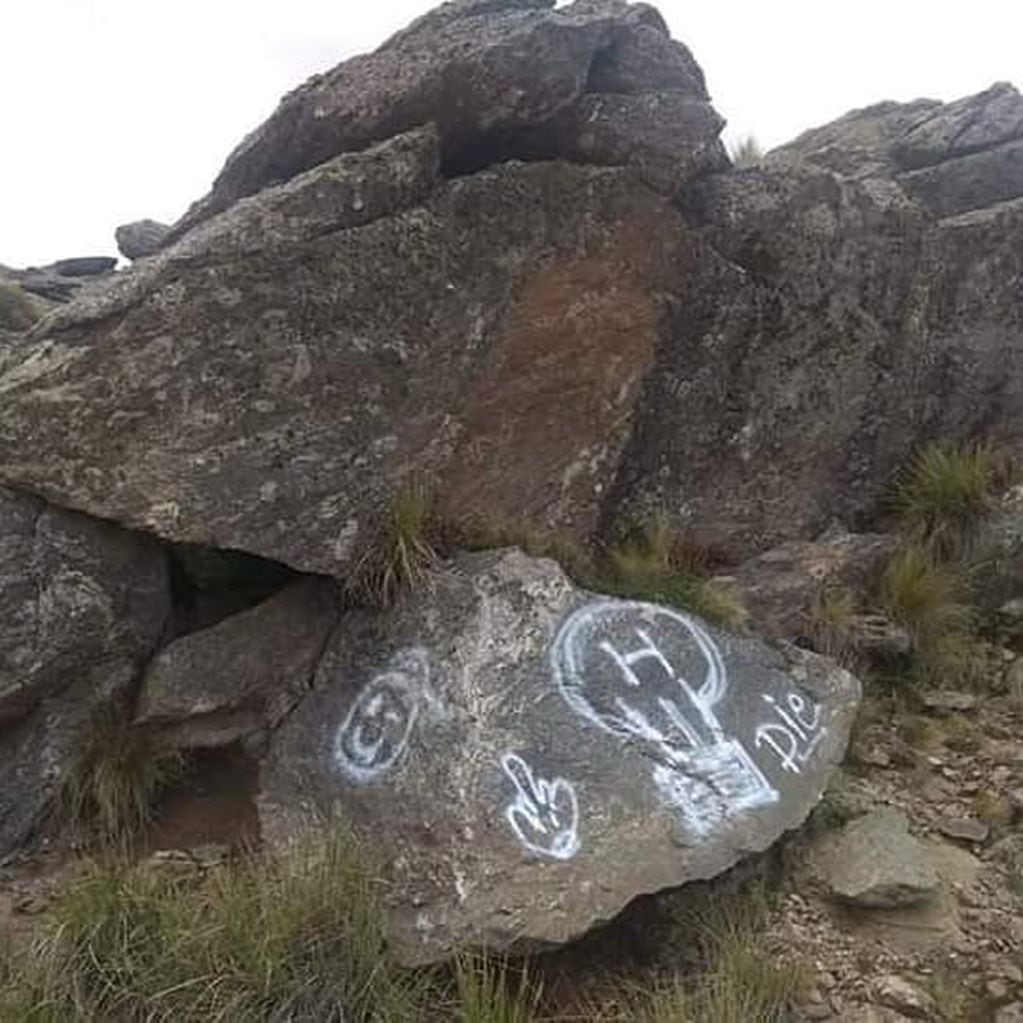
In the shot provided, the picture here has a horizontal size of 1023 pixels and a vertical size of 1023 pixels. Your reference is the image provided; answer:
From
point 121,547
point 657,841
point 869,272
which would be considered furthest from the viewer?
point 869,272

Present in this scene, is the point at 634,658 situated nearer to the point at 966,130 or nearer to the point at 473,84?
the point at 473,84

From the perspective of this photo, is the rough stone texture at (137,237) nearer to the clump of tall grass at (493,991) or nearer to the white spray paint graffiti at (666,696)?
the white spray paint graffiti at (666,696)

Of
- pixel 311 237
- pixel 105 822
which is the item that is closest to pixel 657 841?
pixel 105 822

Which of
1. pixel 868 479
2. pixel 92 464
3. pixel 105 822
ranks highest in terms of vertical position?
pixel 92 464

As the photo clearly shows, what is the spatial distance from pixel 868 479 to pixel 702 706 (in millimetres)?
2548

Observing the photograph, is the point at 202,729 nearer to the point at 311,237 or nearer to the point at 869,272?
the point at 311,237

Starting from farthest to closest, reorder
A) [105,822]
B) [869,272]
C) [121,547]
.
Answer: [869,272] < [121,547] < [105,822]

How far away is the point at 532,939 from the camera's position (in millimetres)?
4004

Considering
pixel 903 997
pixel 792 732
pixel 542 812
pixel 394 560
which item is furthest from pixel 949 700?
pixel 394 560

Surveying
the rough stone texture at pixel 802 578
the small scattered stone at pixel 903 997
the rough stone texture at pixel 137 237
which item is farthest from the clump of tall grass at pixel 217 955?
the rough stone texture at pixel 137 237

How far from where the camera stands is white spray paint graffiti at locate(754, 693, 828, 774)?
4.82 metres

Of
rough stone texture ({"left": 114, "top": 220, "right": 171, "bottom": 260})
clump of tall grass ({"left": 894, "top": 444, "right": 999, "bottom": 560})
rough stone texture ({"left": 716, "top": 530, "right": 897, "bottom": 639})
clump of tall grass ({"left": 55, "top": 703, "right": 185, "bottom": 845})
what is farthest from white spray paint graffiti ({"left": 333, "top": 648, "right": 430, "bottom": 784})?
rough stone texture ({"left": 114, "top": 220, "right": 171, "bottom": 260})

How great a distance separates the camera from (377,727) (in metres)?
4.88

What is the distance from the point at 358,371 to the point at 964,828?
10.3ft
